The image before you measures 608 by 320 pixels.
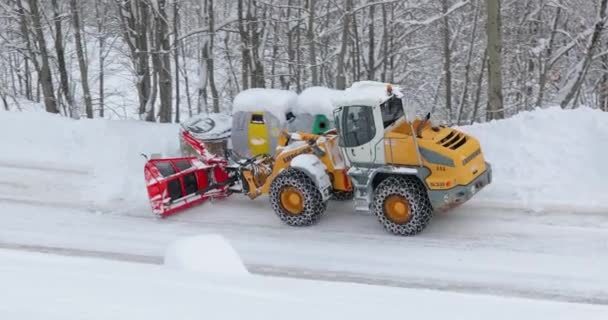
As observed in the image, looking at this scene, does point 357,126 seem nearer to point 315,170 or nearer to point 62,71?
point 315,170

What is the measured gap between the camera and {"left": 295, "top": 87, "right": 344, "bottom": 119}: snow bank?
1290cm

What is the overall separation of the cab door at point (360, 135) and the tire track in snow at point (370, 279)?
192 cm

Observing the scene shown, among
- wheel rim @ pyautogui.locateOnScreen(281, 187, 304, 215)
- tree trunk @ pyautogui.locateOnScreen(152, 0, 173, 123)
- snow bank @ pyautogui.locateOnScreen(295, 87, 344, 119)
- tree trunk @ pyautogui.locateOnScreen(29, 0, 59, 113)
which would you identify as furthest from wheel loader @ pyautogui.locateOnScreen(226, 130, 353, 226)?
tree trunk @ pyautogui.locateOnScreen(29, 0, 59, 113)

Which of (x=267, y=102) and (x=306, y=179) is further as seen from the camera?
(x=267, y=102)

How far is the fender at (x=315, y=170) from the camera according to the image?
31.3 feet

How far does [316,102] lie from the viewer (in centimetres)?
1301

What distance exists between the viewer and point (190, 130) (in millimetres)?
13086

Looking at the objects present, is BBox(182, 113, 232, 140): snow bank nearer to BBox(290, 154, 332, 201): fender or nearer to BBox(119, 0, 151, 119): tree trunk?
BBox(290, 154, 332, 201): fender

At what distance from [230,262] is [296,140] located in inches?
185

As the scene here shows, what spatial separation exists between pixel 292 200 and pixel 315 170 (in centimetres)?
64

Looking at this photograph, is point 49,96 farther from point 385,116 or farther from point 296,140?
point 385,116

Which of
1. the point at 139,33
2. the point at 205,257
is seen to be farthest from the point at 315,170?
the point at 139,33

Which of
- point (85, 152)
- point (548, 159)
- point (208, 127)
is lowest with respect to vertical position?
point (548, 159)

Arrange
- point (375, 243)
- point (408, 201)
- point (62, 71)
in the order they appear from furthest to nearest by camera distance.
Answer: point (62, 71) → point (375, 243) → point (408, 201)
